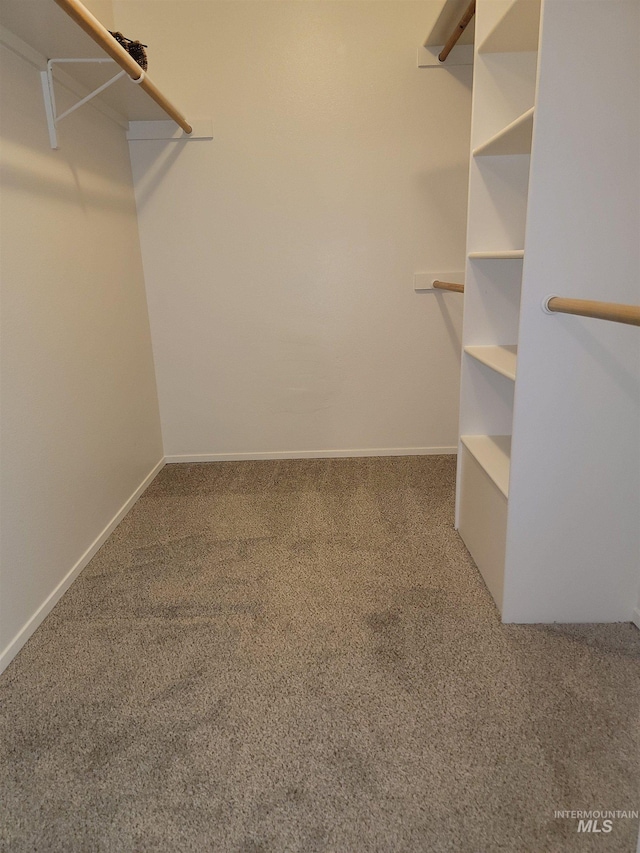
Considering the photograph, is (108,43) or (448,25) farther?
(448,25)

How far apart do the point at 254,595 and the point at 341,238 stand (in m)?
2.01

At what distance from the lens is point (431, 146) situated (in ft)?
9.84

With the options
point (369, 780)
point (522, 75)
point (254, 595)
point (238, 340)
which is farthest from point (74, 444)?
point (522, 75)

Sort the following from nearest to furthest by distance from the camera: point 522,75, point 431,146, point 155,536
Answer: point 522,75 → point 155,536 → point 431,146

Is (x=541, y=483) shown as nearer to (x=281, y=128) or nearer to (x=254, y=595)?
(x=254, y=595)

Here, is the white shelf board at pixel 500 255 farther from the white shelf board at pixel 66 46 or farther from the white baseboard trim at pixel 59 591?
the white baseboard trim at pixel 59 591

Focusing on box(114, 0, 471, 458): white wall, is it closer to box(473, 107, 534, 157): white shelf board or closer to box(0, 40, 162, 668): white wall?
box(0, 40, 162, 668): white wall

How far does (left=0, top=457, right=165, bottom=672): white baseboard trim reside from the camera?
1.73 metres

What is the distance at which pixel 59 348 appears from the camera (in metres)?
2.11

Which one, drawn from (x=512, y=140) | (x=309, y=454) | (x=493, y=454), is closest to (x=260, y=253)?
(x=309, y=454)

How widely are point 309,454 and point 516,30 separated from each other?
2.30 metres

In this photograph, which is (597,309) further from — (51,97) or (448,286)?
(51,97)

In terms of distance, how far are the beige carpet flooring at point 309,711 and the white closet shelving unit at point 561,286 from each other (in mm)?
223

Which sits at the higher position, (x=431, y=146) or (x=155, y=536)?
(x=431, y=146)
